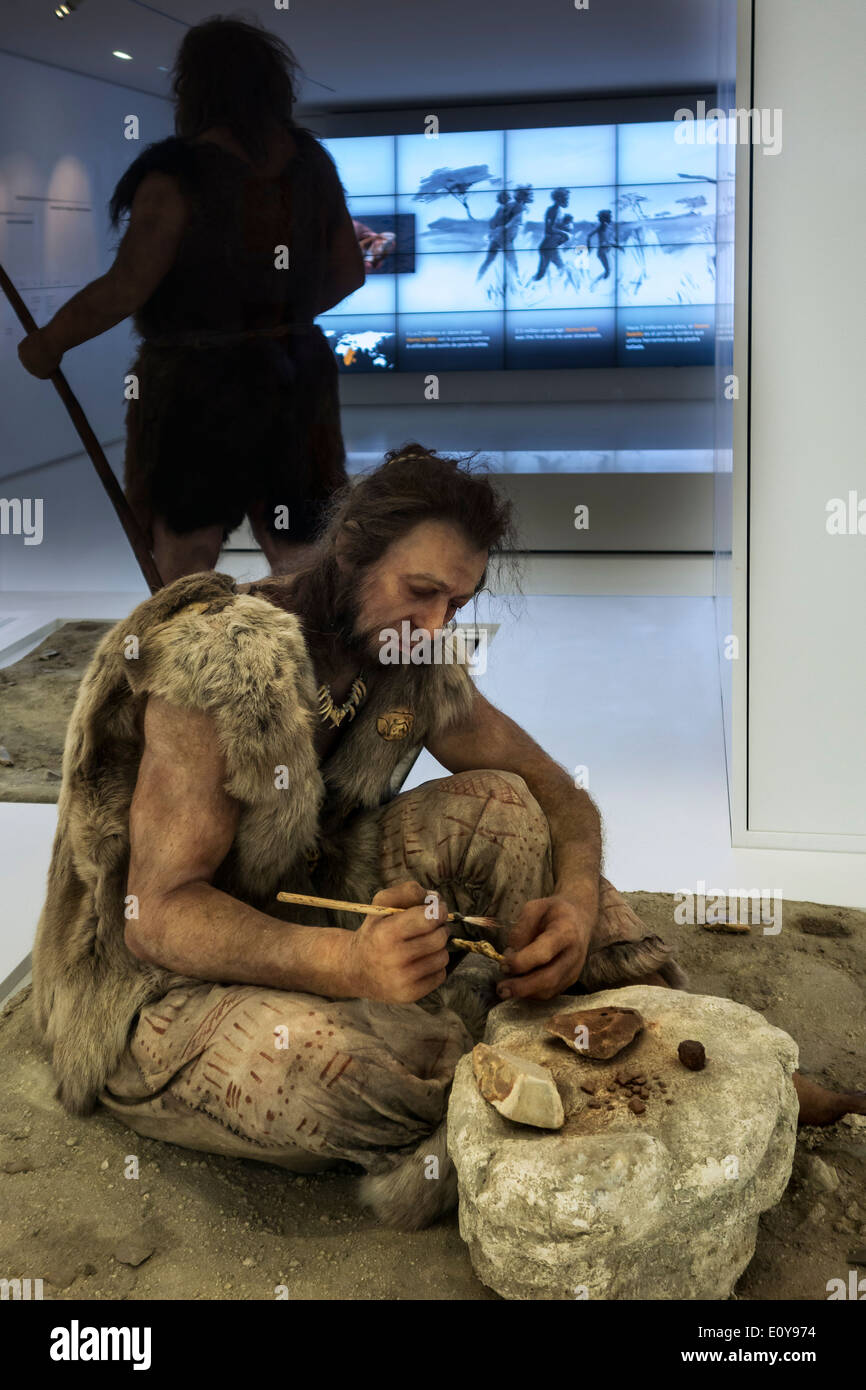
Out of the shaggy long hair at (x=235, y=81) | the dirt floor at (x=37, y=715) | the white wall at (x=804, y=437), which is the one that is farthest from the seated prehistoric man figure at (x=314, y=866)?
the dirt floor at (x=37, y=715)

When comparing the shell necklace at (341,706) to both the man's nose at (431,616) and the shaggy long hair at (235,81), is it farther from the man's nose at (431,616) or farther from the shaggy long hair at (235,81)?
the shaggy long hair at (235,81)

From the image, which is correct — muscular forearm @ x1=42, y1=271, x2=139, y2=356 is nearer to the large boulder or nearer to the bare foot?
the large boulder

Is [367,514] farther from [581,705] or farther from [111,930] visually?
[581,705]

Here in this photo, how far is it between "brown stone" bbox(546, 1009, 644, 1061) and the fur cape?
0.53 meters

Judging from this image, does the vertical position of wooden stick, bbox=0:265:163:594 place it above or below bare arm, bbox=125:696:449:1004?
above

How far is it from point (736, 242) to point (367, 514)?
1.57m

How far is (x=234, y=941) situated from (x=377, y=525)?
72 cm

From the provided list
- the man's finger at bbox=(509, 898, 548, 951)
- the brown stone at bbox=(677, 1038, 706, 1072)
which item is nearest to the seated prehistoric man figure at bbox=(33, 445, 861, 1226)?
the man's finger at bbox=(509, 898, 548, 951)

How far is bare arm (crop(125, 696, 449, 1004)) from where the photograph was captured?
196 cm

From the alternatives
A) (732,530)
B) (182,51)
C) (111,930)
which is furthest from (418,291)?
(111,930)

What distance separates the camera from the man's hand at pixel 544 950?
207cm

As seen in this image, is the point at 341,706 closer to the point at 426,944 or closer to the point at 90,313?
the point at 426,944

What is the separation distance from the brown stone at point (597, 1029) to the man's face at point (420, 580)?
69 cm

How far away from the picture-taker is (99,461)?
330 centimetres
